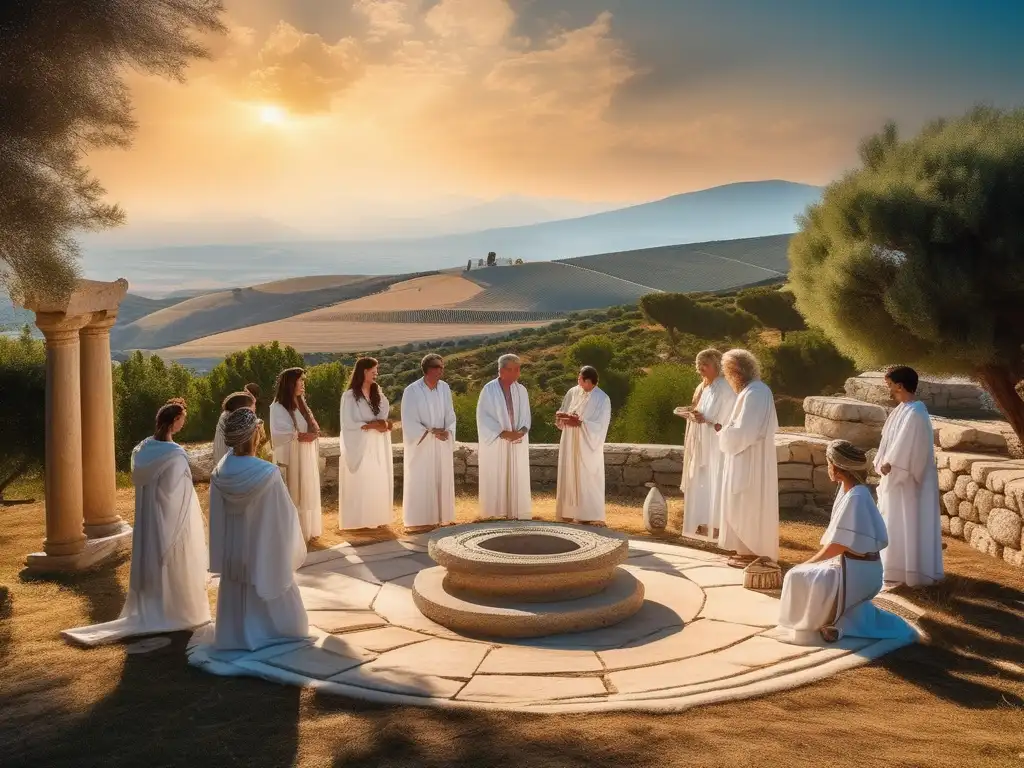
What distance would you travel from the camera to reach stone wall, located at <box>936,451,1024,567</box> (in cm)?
915

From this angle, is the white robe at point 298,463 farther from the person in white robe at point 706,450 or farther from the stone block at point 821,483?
the stone block at point 821,483

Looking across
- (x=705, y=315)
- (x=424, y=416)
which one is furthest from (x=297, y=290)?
(x=424, y=416)

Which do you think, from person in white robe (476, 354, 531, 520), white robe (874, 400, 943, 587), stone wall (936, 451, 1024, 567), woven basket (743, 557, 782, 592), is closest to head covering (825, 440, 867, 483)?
woven basket (743, 557, 782, 592)

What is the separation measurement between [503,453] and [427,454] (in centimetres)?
94

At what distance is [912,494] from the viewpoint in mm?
8211

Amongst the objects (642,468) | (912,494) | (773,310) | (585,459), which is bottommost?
(642,468)

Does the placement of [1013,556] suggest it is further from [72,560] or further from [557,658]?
[72,560]

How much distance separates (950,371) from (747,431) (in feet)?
13.3

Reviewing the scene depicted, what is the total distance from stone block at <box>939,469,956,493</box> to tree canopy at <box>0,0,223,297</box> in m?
9.36

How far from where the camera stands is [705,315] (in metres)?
34.9

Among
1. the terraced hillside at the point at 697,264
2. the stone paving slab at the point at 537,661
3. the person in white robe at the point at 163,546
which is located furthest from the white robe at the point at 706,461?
the terraced hillside at the point at 697,264

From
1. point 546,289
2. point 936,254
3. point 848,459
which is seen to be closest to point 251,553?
point 848,459

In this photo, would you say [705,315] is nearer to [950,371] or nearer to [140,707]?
[950,371]

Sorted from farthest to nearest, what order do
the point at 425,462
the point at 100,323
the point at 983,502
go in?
the point at 425,462 → the point at 983,502 → the point at 100,323
